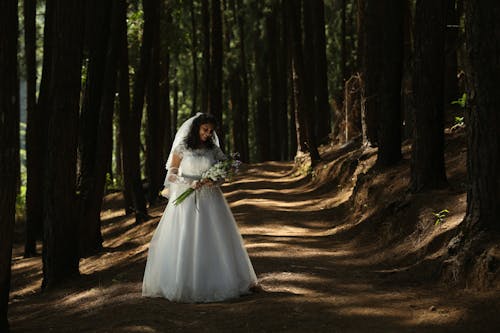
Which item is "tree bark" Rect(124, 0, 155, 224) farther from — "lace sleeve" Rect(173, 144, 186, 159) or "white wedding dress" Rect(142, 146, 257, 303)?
"white wedding dress" Rect(142, 146, 257, 303)

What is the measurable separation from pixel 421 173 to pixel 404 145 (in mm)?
5748

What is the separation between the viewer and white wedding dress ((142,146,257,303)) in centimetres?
826

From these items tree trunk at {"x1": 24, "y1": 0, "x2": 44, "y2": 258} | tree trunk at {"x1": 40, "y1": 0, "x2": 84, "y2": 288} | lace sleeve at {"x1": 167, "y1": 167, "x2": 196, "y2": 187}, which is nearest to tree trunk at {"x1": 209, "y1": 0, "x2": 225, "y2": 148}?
tree trunk at {"x1": 24, "y1": 0, "x2": 44, "y2": 258}

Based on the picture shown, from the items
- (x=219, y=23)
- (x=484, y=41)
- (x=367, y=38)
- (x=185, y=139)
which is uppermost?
(x=219, y=23)

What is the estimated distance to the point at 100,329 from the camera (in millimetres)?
7168

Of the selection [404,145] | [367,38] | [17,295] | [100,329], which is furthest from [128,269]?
[367,38]

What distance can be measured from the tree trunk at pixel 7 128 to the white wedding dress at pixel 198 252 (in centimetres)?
175

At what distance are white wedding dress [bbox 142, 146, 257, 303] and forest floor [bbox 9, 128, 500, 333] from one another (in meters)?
0.23

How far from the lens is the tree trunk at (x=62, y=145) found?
10.9 metres

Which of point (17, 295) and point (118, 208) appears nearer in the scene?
point (17, 295)

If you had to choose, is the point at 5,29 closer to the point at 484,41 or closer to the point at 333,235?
the point at 484,41

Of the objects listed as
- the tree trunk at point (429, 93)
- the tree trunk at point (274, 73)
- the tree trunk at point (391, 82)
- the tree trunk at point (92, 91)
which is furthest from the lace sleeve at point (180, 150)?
the tree trunk at point (274, 73)

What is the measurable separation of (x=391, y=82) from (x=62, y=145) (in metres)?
7.13

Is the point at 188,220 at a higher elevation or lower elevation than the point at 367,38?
lower
